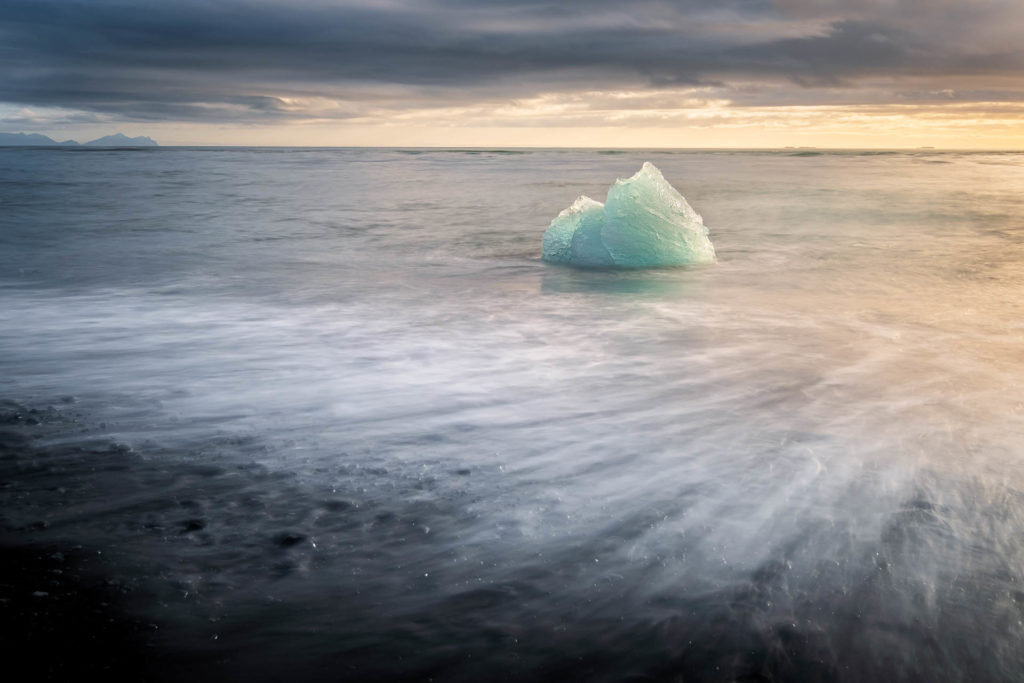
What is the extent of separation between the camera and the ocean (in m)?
1.80

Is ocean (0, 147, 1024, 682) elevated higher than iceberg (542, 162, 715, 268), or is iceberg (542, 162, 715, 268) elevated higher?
iceberg (542, 162, 715, 268)

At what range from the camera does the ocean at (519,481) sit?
1801 mm

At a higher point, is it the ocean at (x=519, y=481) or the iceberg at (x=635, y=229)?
the iceberg at (x=635, y=229)

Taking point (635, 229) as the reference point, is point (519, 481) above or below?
below

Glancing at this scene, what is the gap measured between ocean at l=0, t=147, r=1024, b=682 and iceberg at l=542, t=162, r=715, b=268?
35.0 inches

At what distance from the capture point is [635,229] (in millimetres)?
7156

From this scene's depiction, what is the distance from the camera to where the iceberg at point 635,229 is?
7.00 metres

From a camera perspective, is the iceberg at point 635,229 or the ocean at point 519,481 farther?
the iceberg at point 635,229

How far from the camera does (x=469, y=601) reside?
1939mm

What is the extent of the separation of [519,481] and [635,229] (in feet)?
15.9

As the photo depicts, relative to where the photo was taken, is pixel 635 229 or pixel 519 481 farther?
pixel 635 229

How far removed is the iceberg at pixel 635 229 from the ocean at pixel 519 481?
0.89 meters

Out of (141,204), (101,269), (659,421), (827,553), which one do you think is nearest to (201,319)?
(101,269)

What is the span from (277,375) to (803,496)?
259 centimetres
